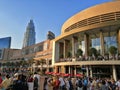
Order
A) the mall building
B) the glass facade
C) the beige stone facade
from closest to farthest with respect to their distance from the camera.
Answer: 1. the mall building
2. the beige stone facade
3. the glass facade

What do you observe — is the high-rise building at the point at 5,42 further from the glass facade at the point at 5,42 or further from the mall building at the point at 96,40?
the mall building at the point at 96,40

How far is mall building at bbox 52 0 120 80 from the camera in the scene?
2781 cm

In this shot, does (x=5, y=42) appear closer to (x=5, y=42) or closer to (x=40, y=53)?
(x=5, y=42)

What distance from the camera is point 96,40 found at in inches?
1419

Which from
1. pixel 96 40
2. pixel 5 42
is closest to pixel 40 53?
pixel 96 40

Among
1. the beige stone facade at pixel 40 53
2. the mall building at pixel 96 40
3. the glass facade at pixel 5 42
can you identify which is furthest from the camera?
the glass facade at pixel 5 42

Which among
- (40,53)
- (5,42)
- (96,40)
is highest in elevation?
(5,42)

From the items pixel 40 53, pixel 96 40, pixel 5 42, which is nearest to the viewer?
pixel 96 40

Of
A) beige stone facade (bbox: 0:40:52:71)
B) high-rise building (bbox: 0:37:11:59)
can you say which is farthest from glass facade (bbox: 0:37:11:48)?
beige stone facade (bbox: 0:40:52:71)

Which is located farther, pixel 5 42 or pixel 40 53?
pixel 5 42

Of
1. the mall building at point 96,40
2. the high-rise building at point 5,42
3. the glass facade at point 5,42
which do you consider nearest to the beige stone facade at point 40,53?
the mall building at point 96,40

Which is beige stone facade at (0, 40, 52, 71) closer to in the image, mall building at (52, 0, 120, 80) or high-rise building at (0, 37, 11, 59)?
mall building at (52, 0, 120, 80)

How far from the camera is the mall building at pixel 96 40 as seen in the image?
27.8 m

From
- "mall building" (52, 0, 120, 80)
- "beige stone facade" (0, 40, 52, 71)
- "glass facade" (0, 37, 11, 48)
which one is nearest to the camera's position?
"mall building" (52, 0, 120, 80)
